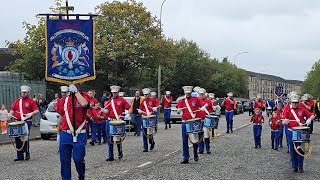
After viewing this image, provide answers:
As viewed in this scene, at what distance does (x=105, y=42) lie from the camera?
3734cm

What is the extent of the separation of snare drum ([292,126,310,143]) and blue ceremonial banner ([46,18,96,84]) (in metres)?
5.18

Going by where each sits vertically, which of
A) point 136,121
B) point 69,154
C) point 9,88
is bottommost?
point 136,121

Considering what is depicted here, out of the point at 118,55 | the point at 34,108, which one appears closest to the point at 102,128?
the point at 34,108

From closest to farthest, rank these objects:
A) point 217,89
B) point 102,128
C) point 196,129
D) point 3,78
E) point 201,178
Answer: point 201,178
point 196,129
point 102,128
point 3,78
point 217,89

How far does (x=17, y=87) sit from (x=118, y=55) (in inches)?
363

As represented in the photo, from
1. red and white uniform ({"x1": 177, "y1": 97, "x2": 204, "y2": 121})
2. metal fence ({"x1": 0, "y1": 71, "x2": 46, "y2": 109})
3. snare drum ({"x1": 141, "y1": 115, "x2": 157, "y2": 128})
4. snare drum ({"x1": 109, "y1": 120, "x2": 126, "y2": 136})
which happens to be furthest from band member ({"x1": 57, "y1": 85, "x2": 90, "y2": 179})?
metal fence ({"x1": 0, "y1": 71, "x2": 46, "y2": 109})

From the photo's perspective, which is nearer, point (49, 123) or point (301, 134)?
point (301, 134)

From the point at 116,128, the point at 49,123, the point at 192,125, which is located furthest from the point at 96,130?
the point at 192,125

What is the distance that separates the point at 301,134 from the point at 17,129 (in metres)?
7.15

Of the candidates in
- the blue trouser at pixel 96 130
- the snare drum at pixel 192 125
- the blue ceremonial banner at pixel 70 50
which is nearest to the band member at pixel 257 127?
the snare drum at pixel 192 125

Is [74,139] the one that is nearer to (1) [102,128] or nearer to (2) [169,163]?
(2) [169,163]

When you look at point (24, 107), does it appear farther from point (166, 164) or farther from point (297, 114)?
point (297, 114)

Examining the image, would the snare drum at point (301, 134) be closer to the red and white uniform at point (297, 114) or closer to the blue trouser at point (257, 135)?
the red and white uniform at point (297, 114)

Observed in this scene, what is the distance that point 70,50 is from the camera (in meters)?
9.32
